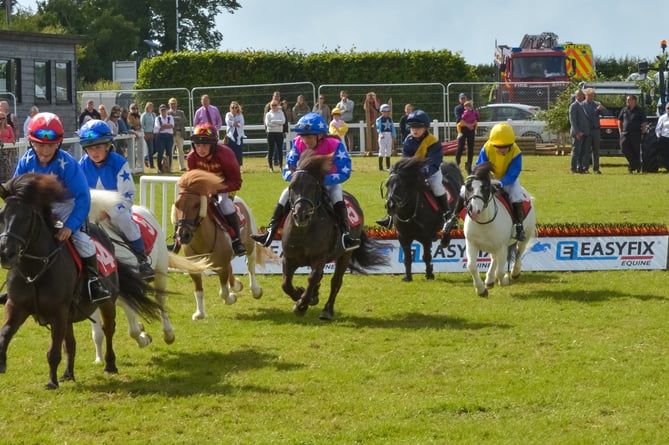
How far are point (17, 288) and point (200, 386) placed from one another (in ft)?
5.25

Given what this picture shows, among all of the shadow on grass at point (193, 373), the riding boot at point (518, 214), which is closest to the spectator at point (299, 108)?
the riding boot at point (518, 214)

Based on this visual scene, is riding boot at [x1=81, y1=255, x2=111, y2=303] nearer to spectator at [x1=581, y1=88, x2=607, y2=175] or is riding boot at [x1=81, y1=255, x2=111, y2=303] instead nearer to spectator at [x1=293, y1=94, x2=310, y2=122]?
spectator at [x1=581, y1=88, x2=607, y2=175]

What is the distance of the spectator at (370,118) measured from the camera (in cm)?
3192

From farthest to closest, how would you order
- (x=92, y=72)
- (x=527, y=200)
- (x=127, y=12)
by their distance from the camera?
(x=127, y=12), (x=92, y=72), (x=527, y=200)

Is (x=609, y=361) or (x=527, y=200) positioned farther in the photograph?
(x=527, y=200)

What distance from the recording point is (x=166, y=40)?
79.5 meters

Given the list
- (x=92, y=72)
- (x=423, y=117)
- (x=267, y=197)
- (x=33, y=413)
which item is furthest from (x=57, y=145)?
(x=92, y=72)

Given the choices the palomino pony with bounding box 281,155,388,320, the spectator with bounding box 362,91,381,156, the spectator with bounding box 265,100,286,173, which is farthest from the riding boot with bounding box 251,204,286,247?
the spectator with bounding box 362,91,381,156

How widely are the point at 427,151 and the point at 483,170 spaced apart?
1956mm

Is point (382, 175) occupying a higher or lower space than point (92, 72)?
lower

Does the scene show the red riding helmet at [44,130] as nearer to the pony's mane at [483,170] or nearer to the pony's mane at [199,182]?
the pony's mane at [199,182]

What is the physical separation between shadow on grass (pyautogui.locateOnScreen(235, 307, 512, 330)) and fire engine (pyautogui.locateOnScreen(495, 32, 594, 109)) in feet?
77.2

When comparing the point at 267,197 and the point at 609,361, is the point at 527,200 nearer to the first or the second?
the point at 609,361

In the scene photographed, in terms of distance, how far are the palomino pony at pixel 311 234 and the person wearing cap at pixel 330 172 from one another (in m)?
0.11
